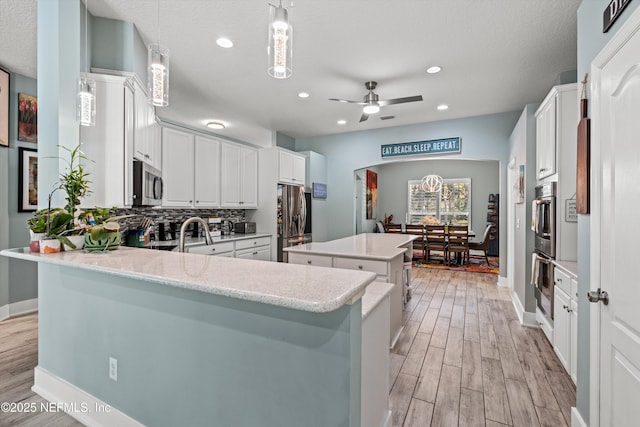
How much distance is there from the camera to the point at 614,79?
1302mm

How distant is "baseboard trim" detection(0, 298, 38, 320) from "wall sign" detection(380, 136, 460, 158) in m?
5.74

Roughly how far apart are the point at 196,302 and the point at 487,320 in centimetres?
342

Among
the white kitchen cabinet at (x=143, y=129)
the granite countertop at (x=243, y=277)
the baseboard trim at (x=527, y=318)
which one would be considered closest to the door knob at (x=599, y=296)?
the granite countertop at (x=243, y=277)

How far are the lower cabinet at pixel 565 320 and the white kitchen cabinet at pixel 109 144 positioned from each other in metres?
3.43

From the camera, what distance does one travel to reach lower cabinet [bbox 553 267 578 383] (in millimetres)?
2104

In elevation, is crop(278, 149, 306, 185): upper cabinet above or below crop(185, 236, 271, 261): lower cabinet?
above

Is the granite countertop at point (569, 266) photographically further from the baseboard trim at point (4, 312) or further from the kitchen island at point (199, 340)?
the baseboard trim at point (4, 312)

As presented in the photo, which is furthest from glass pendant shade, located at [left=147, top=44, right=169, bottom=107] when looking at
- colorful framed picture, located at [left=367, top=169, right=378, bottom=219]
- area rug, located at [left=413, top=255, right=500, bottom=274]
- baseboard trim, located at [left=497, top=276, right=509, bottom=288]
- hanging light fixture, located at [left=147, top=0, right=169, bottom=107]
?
colorful framed picture, located at [left=367, top=169, right=378, bottom=219]

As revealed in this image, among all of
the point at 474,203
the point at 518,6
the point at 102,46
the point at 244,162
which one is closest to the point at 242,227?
the point at 244,162

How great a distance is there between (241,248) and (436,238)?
4589 mm

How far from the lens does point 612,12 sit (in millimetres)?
1312

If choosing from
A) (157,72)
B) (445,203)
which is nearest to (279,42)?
(157,72)

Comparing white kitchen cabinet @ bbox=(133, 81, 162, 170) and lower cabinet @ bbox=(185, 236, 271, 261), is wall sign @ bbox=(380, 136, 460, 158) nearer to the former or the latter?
lower cabinet @ bbox=(185, 236, 271, 261)

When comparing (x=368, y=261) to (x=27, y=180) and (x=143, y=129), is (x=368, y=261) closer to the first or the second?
(x=143, y=129)
